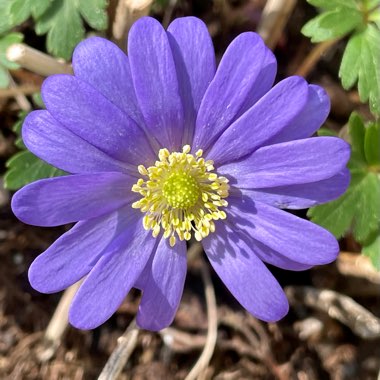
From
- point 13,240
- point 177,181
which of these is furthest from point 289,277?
point 13,240

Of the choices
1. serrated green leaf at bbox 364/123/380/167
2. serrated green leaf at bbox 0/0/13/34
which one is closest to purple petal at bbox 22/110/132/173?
serrated green leaf at bbox 0/0/13/34

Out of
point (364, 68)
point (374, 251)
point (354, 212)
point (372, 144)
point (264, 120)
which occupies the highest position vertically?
point (264, 120)

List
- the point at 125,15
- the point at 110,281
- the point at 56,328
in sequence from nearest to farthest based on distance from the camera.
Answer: the point at 110,281 → the point at 125,15 → the point at 56,328

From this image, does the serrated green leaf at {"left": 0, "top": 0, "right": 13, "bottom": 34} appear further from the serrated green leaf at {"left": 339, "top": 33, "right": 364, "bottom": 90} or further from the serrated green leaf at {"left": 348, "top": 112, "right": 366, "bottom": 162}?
the serrated green leaf at {"left": 348, "top": 112, "right": 366, "bottom": 162}

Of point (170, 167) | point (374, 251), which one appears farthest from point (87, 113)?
point (374, 251)

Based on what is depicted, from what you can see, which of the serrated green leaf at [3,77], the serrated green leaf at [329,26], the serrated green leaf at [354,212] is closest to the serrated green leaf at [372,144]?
the serrated green leaf at [354,212]

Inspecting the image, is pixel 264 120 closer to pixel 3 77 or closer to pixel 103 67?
pixel 103 67

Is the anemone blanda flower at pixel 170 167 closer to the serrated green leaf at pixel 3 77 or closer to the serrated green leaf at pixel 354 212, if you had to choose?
the serrated green leaf at pixel 354 212

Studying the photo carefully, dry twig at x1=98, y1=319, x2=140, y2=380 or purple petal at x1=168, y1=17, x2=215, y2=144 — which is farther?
dry twig at x1=98, y1=319, x2=140, y2=380
